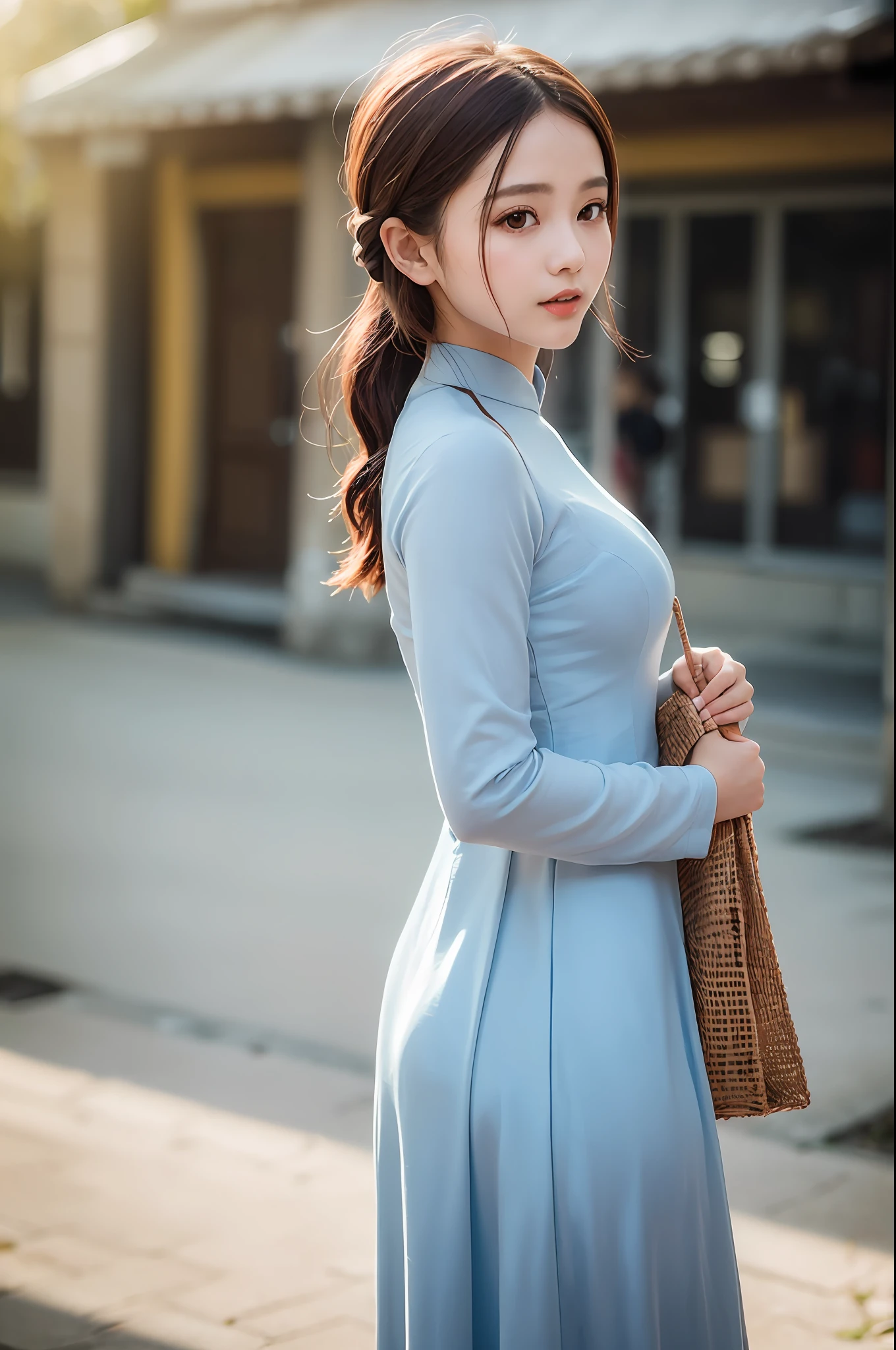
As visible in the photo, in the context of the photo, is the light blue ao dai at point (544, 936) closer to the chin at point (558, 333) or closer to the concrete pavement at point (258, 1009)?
the chin at point (558, 333)

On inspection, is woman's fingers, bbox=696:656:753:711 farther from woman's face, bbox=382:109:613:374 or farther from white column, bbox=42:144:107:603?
white column, bbox=42:144:107:603

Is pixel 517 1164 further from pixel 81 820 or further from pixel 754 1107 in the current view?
pixel 81 820

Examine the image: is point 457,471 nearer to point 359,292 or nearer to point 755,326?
point 359,292

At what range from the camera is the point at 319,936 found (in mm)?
5457

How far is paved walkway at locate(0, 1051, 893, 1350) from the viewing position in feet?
10.1

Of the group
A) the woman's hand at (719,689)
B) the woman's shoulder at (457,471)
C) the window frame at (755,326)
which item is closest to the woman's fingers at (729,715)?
the woman's hand at (719,689)

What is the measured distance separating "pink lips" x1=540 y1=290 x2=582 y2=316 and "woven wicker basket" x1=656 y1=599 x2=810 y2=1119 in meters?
0.34

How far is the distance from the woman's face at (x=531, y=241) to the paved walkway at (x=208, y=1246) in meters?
2.08

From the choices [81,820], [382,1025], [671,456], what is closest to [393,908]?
[81,820]

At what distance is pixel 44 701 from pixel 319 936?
4548 mm

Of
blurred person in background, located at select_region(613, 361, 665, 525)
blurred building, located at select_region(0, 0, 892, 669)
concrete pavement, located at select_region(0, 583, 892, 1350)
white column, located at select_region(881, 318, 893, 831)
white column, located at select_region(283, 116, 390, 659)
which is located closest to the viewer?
concrete pavement, located at select_region(0, 583, 892, 1350)

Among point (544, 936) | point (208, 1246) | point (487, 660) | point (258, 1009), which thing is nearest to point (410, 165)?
point (487, 660)

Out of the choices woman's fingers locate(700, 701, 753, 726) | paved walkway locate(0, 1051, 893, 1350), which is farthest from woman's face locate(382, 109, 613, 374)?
paved walkway locate(0, 1051, 893, 1350)

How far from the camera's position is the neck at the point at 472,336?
1798mm
